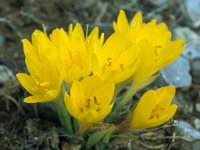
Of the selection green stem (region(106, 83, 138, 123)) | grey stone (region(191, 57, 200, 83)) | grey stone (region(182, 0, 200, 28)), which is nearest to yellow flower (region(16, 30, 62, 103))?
green stem (region(106, 83, 138, 123))

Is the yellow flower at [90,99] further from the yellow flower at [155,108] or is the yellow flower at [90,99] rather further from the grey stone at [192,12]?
the grey stone at [192,12]

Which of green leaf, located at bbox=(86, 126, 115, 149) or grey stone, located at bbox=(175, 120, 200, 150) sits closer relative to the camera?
green leaf, located at bbox=(86, 126, 115, 149)

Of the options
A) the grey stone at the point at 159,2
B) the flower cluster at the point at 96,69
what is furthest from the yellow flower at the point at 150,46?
the grey stone at the point at 159,2

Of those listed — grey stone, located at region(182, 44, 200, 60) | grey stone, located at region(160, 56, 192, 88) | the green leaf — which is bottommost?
the green leaf

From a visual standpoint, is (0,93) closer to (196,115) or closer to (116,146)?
(116,146)

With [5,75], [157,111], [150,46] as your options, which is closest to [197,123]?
[157,111]

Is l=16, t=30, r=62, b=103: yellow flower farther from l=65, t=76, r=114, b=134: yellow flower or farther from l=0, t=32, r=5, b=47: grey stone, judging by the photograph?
l=0, t=32, r=5, b=47: grey stone
